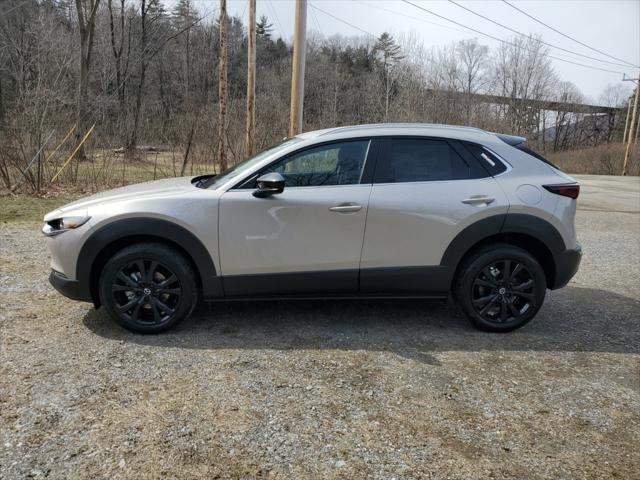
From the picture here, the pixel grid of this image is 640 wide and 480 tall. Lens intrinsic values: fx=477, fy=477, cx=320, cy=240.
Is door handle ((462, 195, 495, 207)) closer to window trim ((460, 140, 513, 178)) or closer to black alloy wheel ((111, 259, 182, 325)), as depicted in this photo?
window trim ((460, 140, 513, 178))

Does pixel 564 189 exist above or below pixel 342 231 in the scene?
above

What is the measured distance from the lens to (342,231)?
155 inches

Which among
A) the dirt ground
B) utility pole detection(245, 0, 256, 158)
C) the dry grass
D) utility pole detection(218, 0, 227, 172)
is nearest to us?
the dirt ground

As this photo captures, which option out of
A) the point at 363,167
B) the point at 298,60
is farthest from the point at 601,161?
the point at 363,167

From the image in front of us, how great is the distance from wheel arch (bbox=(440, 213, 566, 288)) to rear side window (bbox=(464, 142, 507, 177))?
415 millimetres

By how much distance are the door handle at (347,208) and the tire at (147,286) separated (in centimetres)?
130

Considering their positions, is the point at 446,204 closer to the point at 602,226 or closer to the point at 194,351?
the point at 194,351

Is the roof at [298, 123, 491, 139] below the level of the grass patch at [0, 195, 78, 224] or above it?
above

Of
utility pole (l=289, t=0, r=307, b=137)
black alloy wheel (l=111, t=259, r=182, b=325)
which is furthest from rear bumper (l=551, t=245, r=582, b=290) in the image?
utility pole (l=289, t=0, r=307, b=137)

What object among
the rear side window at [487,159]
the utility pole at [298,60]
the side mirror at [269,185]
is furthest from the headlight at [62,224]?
the utility pole at [298,60]

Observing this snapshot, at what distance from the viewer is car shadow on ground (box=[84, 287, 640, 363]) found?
3.91m

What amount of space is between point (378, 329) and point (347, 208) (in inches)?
45.4

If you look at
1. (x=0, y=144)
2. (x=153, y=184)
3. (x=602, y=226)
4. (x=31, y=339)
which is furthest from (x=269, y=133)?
(x=31, y=339)

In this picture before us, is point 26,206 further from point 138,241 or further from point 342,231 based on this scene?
point 342,231
